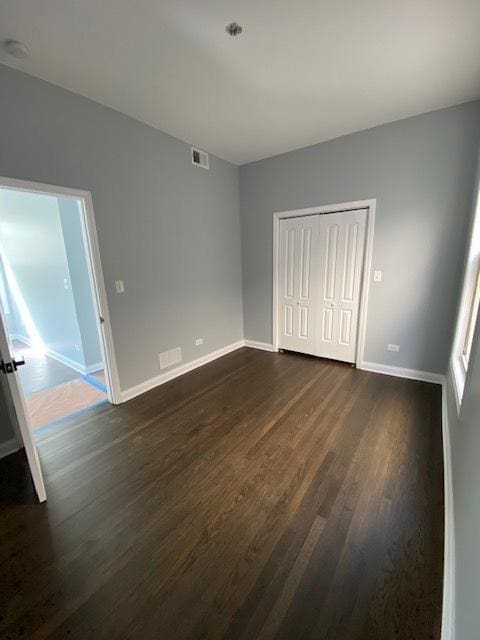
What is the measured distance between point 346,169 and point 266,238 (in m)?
1.36

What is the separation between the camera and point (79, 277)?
Result: 11.4ft

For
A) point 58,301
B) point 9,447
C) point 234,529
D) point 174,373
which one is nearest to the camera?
point 234,529

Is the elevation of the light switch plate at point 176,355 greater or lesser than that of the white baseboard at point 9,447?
greater

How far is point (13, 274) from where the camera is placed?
454 cm

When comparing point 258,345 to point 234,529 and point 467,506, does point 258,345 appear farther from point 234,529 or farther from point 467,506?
point 467,506

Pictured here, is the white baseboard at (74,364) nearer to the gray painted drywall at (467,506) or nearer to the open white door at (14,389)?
the open white door at (14,389)

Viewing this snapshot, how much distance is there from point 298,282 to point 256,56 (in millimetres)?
2518

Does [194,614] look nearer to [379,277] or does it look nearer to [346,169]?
[379,277]

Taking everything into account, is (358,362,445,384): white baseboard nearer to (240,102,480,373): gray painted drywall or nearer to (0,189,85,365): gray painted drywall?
(240,102,480,373): gray painted drywall

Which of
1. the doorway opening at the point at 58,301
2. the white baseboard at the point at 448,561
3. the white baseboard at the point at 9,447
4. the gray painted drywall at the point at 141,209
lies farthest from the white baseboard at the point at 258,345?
the white baseboard at the point at 9,447

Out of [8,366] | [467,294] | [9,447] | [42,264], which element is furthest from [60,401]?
[467,294]

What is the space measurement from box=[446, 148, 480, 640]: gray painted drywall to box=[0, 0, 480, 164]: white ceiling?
1.96 meters

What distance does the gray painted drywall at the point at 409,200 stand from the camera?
2654 mm

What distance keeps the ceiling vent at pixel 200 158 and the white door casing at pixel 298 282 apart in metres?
1.34
